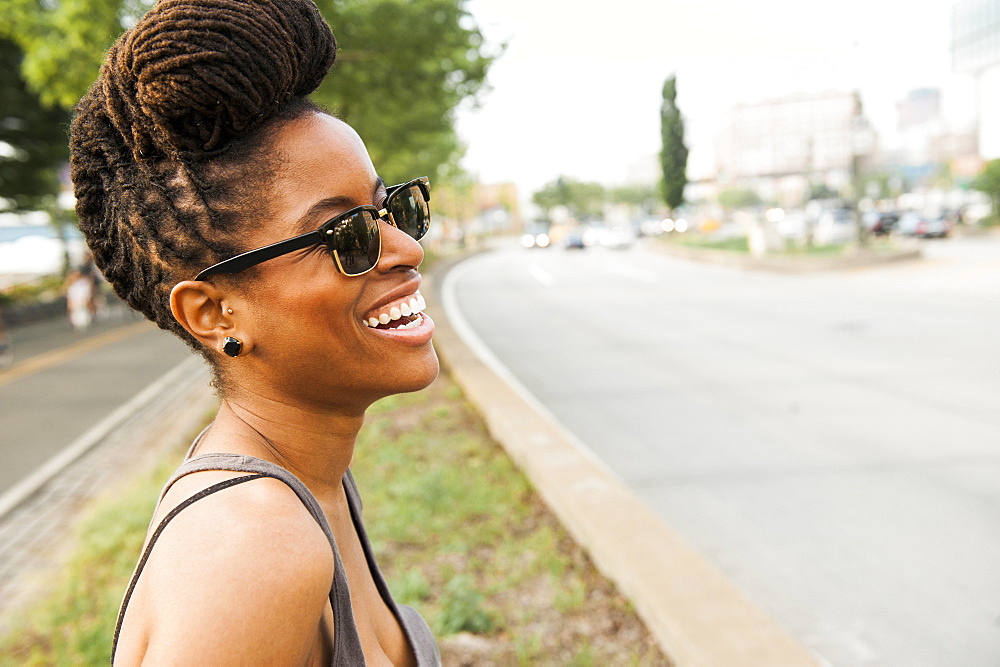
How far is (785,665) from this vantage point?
274 cm

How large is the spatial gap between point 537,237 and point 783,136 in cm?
2037

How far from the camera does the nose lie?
123 centimetres

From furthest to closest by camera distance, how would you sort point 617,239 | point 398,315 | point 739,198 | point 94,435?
point 739,198, point 617,239, point 94,435, point 398,315

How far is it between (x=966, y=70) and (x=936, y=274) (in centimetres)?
7614

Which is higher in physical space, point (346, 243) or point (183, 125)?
point (183, 125)

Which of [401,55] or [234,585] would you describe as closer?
[234,585]

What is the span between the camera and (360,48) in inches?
361

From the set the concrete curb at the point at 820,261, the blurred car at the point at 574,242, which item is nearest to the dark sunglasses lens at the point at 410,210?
the concrete curb at the point at 820,261

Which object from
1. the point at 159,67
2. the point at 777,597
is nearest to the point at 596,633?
the point at 777,597

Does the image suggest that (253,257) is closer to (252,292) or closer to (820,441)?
(252,292)

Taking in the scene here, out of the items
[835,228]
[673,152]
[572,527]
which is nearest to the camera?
[572,527]

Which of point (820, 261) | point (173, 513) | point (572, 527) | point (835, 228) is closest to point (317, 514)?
point (173, 513)

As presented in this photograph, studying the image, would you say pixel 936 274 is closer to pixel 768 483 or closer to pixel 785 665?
pixel 768 483

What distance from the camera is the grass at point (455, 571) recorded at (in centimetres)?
339
